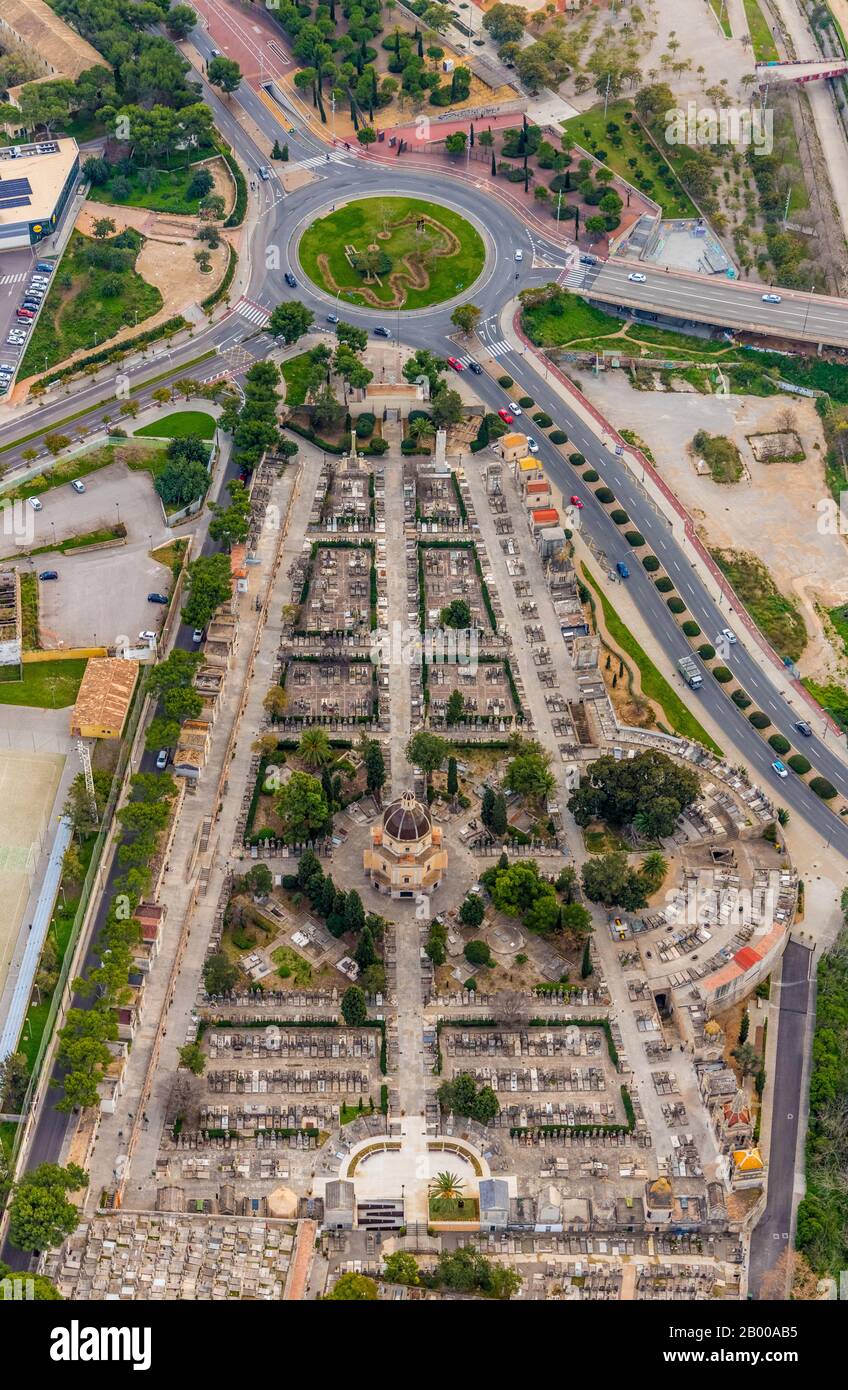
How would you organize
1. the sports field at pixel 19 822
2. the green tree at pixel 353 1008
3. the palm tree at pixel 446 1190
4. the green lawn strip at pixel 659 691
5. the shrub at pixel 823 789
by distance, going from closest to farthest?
the palm tree at pixel 446 1190
the green tree at pixel 353 1008
the sports field at pixel 19 822
the shrub at pixel 823 789
the green lawn strip at pixel 659 691

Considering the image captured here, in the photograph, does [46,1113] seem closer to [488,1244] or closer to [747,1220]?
[488,1244]

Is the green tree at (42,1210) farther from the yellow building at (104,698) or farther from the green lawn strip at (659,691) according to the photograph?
the green lawn strip at (659,691)

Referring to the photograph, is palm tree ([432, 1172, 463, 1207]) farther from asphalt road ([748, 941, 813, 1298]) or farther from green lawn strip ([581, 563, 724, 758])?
green lawn strip ([581, 563, 724, 758])

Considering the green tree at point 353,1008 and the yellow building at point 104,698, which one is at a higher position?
the yellow building at point 104,698

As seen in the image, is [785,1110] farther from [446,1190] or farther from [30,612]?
[30,612]

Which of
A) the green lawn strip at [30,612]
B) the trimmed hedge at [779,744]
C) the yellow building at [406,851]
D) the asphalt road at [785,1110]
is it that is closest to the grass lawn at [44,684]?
the green lawn strip at [30,612]

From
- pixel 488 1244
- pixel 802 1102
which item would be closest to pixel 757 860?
pixel 802 1102

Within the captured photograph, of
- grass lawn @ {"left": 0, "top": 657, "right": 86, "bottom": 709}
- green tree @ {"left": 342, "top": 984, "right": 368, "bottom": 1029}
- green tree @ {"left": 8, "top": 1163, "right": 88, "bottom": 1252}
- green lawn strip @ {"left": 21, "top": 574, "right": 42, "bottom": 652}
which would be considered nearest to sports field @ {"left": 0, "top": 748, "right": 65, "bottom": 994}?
grass lawn @ {"left": 0, "top": 657, "right": 86, "bottom": 709}
